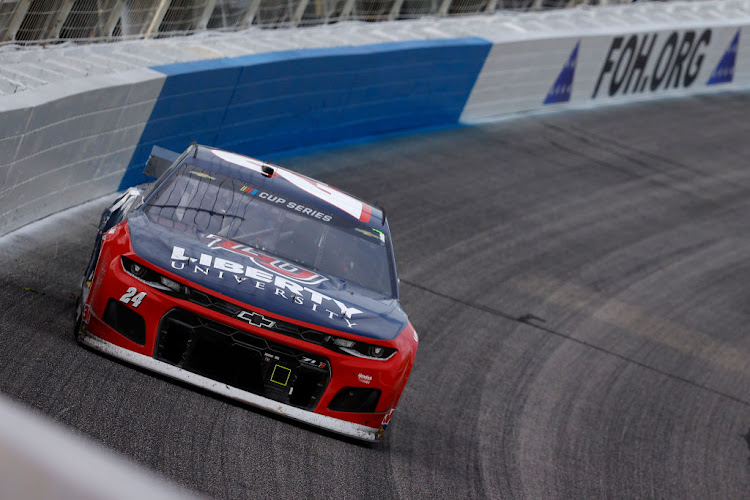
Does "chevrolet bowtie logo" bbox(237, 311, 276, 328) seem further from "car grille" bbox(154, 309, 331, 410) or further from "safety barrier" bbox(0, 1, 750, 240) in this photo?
"safety barrier" bbox(0, 1, 750, 240)

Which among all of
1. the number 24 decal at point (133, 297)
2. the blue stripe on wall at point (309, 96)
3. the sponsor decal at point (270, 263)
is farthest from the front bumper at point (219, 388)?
the blue stripe on wall at point (309, 96)

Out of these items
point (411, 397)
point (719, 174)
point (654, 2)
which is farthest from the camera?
point (654, 2)

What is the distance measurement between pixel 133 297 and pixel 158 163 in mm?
1837

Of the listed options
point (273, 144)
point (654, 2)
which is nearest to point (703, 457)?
point (273, 144)

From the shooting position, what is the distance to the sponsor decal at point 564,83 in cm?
1880

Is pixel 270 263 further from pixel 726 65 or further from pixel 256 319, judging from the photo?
pixel 726 65

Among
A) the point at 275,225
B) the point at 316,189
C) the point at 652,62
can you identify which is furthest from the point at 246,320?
the point at 652,62

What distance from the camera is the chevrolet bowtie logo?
5.52m

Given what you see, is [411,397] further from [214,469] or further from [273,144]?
[273,144]

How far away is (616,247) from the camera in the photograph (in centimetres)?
1266

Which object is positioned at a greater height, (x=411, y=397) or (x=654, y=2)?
(x=654, y=2)

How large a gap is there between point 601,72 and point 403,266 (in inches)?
449

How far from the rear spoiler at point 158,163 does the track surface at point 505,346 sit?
1.02m

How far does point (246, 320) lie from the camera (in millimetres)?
5516
